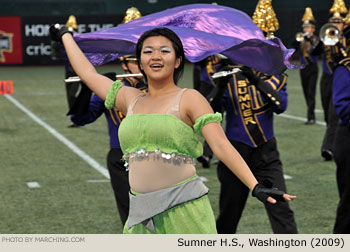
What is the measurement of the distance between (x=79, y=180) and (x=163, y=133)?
6277 millimetres

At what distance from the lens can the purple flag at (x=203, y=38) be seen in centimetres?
480

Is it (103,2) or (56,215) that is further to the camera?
(103,2)

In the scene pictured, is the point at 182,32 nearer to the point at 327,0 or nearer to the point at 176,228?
the point at 176,228

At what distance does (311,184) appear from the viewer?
9742mm

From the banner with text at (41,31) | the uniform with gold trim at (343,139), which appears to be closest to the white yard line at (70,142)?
the uniform with gold trim at (343,139)

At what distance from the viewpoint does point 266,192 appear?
144 inches

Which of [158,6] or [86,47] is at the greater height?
[86,47]

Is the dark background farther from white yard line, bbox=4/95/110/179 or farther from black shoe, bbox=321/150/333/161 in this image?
black shoe, bbox=321/150/333/161

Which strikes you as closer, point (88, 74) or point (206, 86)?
point (88, 74)

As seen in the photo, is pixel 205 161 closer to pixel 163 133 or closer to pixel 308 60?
pixel 308 60

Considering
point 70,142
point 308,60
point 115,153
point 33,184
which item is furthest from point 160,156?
point 308,60
